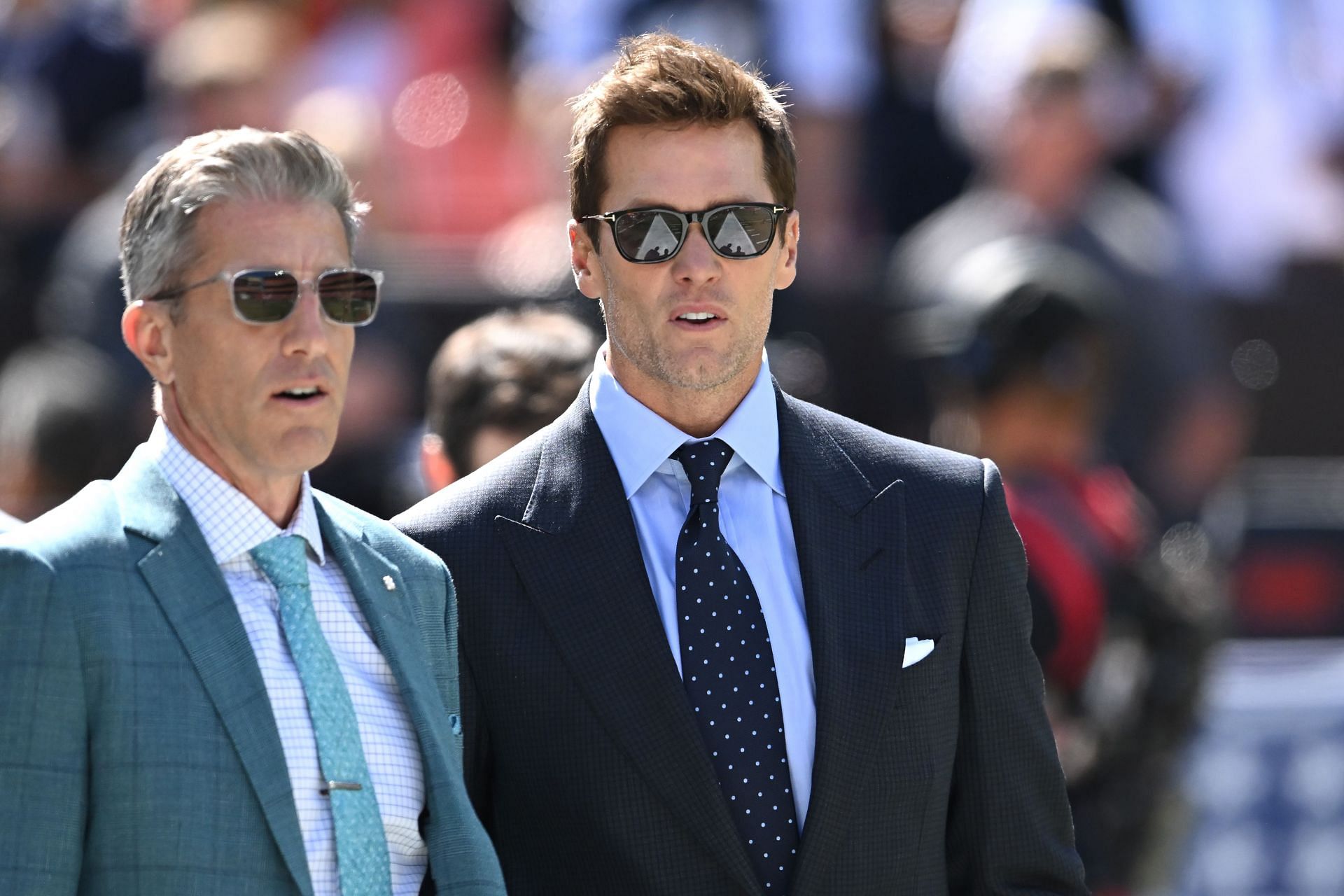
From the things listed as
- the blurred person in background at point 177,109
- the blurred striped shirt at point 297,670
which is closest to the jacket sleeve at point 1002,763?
the blurred striped shirt at point 297,670

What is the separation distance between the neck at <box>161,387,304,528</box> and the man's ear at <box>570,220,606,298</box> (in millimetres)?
799

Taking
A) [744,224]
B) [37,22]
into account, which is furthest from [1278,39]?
[744,224]

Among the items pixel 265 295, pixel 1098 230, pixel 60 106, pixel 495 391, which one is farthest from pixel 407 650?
pixel 60 106

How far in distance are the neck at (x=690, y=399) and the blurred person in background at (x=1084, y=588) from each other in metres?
1.47

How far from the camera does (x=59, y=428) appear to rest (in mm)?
5926

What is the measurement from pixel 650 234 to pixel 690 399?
272 millimetres

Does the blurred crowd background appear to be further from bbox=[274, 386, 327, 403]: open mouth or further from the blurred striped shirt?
bbox=[274, 386, 327, 403]: open mouth

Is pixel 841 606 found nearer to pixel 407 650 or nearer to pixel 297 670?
pixel 407 650

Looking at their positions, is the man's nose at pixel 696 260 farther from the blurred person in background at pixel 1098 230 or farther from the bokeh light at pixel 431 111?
the bokeh light at pixel 431 111

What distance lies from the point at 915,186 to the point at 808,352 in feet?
5.24

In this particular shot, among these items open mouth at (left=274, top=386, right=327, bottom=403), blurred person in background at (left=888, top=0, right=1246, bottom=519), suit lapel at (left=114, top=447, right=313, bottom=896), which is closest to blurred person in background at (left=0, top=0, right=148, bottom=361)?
blurred person in background at (left=888, top=0, right=1246, bottom=519)

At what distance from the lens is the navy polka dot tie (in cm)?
314

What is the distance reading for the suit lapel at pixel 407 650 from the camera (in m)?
2.82

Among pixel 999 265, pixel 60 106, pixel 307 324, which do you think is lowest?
pixel 307 324
